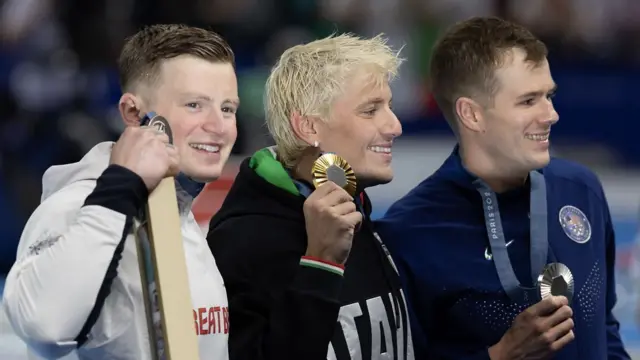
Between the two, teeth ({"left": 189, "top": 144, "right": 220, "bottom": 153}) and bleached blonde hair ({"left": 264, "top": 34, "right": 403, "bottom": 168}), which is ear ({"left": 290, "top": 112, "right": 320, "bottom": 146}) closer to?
bleached blonde hair ({"left": 264, "top": 34, "right": 403, "bottom": 168})

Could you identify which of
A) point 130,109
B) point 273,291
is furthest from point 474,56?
point 130,109

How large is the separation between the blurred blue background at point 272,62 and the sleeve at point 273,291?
16.0 ft

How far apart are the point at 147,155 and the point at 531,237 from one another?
1.22 m

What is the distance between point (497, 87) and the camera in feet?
10.1

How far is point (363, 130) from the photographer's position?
9.26ft

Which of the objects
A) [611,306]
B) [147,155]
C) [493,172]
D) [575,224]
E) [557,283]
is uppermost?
[147,155]

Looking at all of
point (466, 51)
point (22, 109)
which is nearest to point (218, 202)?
point (466, 51)

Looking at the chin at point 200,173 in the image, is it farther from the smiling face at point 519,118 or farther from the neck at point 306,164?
the smiling face at point 519,118

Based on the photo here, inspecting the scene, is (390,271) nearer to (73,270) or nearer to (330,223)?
(330,223)

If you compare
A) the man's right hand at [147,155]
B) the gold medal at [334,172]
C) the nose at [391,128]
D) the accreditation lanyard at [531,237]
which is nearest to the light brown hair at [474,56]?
the accreditation lanyard at [531,237]

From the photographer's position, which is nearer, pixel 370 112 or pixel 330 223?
pixel 330 223

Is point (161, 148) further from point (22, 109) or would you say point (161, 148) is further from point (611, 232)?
point (22, 109)

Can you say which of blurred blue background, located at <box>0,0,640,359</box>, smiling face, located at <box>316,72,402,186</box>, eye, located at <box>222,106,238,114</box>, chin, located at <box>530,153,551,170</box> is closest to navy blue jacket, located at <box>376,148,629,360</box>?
chin, located at <box>530,153,551,170</box>

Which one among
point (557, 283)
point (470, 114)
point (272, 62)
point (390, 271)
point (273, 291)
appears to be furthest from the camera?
point (272, 62)
